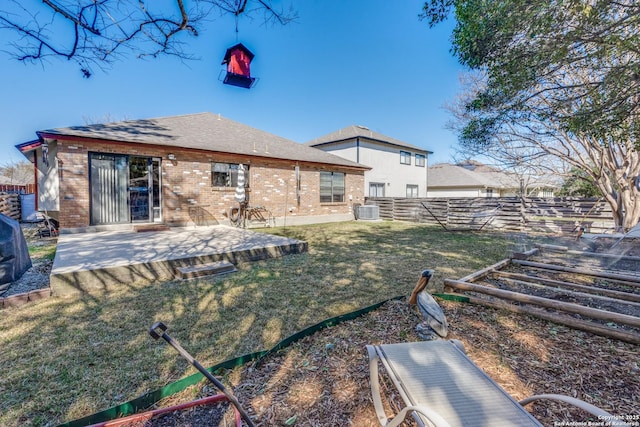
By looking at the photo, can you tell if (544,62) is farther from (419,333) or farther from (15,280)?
(15,280)

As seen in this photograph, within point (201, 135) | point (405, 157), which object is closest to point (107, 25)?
point (201, 135)

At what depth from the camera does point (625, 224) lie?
8875 mm

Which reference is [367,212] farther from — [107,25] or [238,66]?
[107,25]

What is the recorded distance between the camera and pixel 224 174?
1031cm

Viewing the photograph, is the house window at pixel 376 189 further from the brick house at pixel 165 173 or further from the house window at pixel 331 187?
the brick house at pixel 165 173

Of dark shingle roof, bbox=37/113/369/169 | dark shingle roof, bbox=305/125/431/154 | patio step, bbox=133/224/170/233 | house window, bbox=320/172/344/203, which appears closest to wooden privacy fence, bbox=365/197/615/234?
house window, bbox=320/172/344/203

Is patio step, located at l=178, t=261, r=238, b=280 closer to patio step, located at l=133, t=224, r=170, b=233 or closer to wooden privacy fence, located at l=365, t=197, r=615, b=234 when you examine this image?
patio step, located at l=133, t=224, r=170, b=233

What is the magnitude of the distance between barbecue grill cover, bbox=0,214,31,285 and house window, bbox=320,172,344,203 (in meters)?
10.5

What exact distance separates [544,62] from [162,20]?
19.1 ft

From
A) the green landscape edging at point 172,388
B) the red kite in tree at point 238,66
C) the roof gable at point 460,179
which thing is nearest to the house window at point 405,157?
the roof gable at point 460,179

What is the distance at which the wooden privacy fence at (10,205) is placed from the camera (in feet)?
33.3

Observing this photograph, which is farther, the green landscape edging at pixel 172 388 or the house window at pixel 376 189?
the house window at pixel 376 189

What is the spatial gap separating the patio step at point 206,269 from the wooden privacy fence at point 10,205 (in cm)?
1016

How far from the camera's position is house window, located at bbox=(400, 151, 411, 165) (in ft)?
72.8
